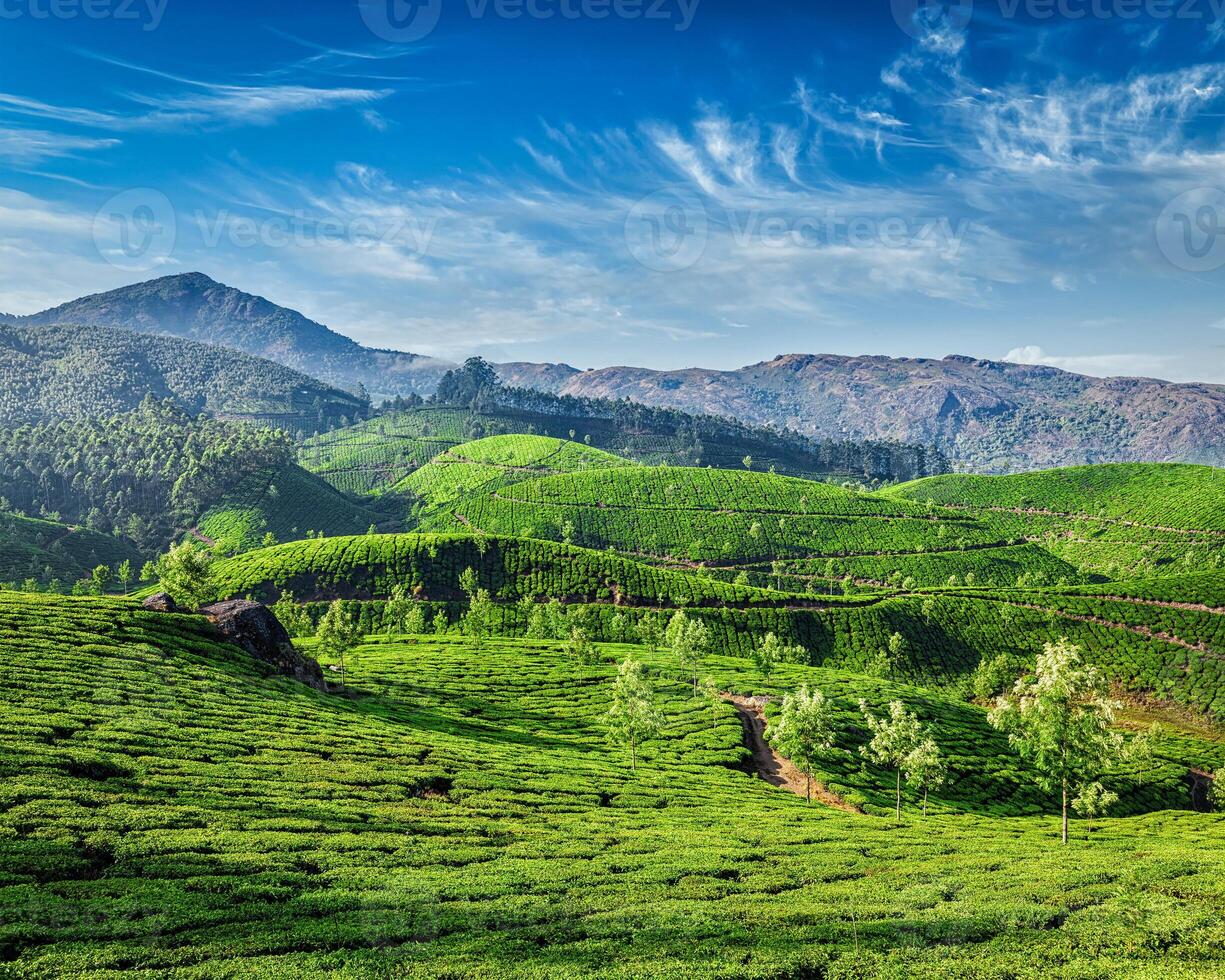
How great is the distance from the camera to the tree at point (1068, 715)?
45188mm

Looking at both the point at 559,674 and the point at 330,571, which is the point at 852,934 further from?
the point at 330,571

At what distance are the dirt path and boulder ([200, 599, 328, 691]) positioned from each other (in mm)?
53450

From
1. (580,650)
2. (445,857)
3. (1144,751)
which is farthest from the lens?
(580,650)

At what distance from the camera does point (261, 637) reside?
69875 mm

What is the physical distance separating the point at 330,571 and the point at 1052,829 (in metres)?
157

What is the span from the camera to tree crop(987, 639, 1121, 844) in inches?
1779

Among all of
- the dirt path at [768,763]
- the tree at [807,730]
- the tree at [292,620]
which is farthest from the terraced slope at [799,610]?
the tree at [807,730]

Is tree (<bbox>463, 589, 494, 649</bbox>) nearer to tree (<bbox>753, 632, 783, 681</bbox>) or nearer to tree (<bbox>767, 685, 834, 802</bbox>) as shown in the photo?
tree (<bbox>753, 632, 783, 681</bbox>)

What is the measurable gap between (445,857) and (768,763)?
5350cm

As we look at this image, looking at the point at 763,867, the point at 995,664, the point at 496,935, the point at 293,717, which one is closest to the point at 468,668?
the point at 293,717

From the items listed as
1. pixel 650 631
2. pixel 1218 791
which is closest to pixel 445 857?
pixel 1218 791

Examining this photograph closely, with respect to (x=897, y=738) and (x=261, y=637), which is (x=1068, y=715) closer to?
(x=897, y=738)

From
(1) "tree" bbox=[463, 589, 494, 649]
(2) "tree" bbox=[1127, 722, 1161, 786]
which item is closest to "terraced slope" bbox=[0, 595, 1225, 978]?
(2) "tree" bbox=[1127, 722, 1161, 786]

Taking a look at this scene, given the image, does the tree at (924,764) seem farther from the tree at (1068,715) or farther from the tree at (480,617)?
the tree at (480,617)
